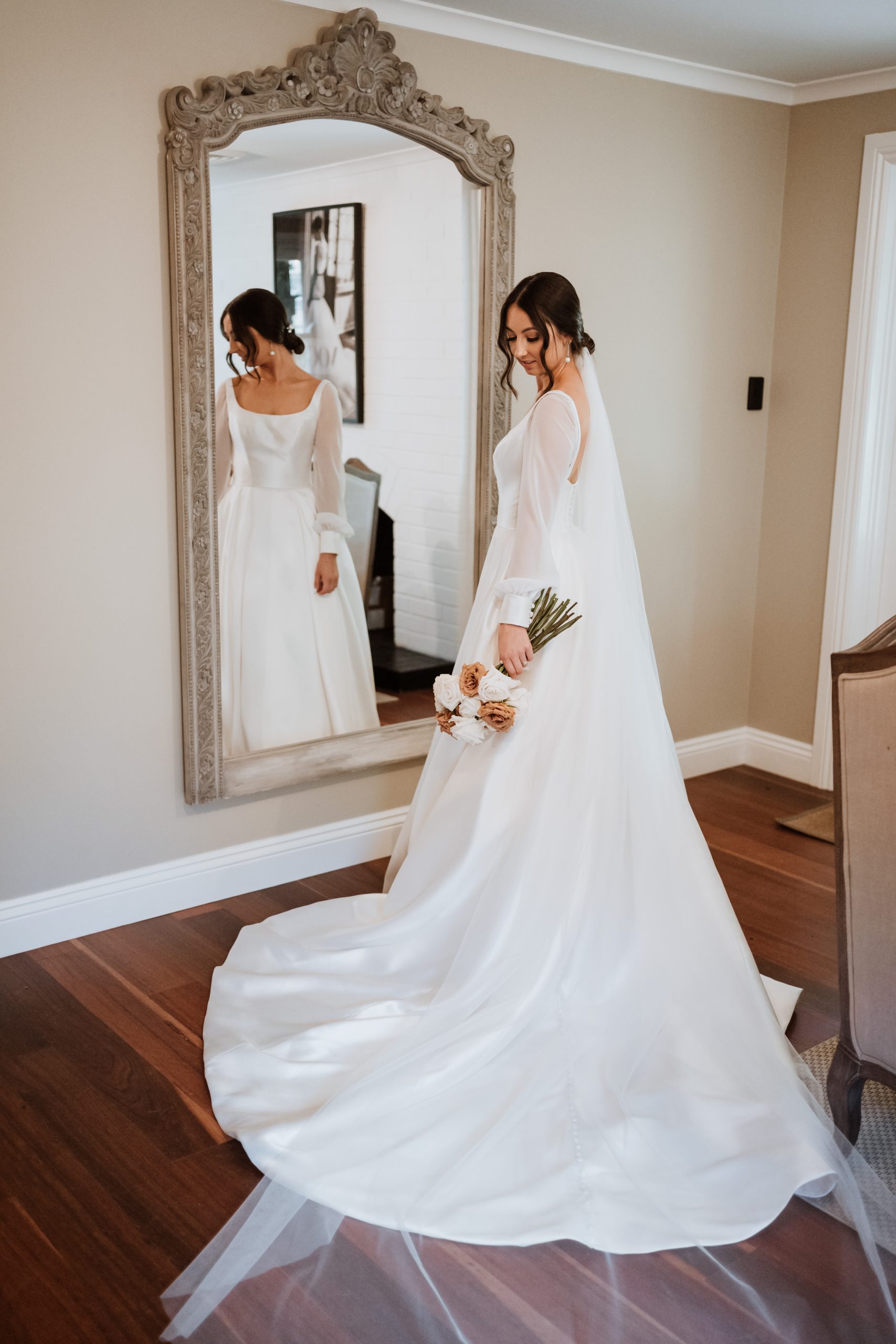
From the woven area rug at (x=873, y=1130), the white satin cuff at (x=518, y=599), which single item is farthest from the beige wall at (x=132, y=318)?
the woven area rug at (x=873, y=1130)

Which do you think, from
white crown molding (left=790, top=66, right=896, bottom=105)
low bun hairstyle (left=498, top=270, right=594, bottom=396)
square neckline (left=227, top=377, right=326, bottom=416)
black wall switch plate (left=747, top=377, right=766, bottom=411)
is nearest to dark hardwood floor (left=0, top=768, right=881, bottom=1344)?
square neckline (left=227, top=377, right=326, bottom=416)

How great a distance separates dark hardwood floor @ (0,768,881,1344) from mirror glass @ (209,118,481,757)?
694mm

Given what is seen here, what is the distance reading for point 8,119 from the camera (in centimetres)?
274

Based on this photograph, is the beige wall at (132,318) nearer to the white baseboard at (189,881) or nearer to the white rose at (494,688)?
the white baseboard at (189,881)

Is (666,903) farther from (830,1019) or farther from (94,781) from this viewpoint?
(94,781)

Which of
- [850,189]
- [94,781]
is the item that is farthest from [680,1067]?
[850,189]

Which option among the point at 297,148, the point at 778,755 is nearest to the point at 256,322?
the point at 297,148

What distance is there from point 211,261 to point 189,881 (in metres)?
1.71

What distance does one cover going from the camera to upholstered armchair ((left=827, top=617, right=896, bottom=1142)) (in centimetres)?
212

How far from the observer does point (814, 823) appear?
4219 millimetres

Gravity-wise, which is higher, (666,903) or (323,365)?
(323,365)

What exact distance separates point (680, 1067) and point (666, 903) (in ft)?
1.21

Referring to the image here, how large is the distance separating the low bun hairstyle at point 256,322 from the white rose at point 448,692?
3.54 ft

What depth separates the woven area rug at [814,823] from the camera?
4113mm
